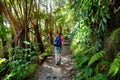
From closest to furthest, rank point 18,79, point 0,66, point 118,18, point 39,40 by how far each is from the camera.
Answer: point 118,18
point 18,79
point 0,66
point 39,40

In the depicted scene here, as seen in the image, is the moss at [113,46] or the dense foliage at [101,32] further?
the dense foliage at [101,32]

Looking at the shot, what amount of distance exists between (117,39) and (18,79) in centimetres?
465

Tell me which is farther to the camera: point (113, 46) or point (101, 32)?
point (101, 32)

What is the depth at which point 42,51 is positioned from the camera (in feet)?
50.9

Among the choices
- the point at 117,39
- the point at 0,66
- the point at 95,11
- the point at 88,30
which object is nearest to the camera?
the point at 117,39

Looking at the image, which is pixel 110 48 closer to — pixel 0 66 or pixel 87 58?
pixel 87 58

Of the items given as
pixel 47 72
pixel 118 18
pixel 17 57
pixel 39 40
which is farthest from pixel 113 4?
pixel 39 40

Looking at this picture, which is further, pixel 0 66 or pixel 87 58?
pixel 0 66

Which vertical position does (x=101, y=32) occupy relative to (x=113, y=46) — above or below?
above

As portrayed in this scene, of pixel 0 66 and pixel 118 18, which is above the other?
pixel 118 18

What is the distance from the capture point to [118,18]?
6352 mm

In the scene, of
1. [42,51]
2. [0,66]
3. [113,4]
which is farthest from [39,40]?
[113,4]

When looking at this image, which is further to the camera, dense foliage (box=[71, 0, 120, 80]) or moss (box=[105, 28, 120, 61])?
dense foliage (box=[71, 0, 120, 80])

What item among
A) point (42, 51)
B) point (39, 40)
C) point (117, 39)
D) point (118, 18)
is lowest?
point (42, 51)
